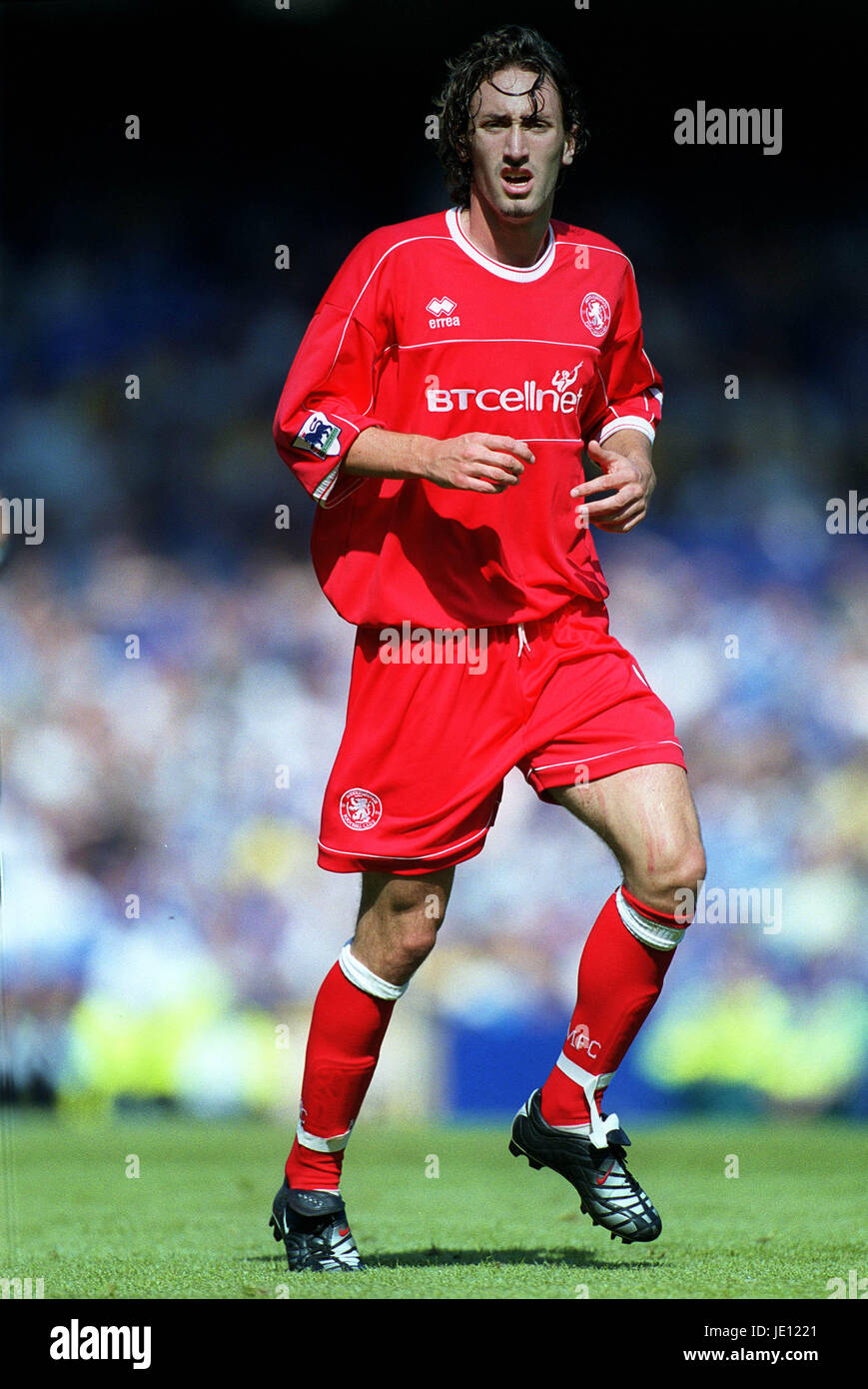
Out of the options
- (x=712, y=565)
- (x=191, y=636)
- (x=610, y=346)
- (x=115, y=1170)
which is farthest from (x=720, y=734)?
(x=610, y=346)

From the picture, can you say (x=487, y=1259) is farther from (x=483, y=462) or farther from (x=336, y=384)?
(x=336, y=384)

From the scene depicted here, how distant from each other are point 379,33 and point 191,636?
2.15 m

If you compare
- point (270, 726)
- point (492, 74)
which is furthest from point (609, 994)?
point (270, 726)

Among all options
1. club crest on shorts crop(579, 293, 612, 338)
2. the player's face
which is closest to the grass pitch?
club crest on shorts crop(579, 293, 612, 338)

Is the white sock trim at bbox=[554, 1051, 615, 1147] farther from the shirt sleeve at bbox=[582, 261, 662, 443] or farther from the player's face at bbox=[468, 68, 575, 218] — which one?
the player's face at bbox=[468, 68, 575, 218]

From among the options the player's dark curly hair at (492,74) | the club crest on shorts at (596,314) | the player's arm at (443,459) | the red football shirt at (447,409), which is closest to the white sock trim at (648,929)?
the red football shirt at (447,409)

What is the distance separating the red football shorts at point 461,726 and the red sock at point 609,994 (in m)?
0.27

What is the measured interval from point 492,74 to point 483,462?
0.79 meters

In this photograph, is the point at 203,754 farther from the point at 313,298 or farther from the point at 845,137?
the point at 845,137

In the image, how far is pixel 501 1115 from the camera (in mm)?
5414

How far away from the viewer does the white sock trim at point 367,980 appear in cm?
286

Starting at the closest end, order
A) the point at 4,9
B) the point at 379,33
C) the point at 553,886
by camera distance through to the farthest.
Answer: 1. the point at 4,9
2. the point at 379,33
3. the point at 553,886

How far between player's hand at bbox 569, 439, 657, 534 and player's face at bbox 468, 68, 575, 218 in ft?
1.44

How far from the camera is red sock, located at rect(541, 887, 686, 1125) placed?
108 inches
